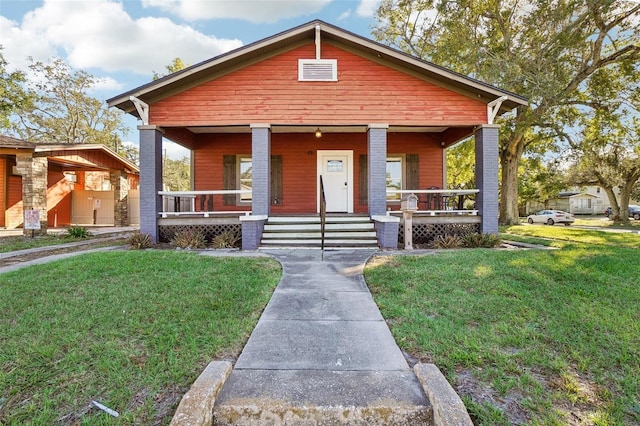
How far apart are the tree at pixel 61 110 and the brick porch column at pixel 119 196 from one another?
13.0 m

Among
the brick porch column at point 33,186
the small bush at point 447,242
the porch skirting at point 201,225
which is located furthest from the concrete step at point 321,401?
the brick porch column at point 33,186

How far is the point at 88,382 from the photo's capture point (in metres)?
2.27

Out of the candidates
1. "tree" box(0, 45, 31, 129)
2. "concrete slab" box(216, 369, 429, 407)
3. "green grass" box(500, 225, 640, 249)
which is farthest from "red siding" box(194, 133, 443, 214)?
"tree" box(0, 45, 31, 129)

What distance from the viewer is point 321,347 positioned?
9.07 ft

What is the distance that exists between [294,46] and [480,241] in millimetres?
6827

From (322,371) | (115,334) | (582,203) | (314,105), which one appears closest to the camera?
(322,371)

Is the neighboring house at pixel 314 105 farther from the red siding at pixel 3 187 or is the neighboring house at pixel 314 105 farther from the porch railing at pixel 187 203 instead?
the red siding at pixel 3 187

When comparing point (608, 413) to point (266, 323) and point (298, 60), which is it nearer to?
point (266, 323)

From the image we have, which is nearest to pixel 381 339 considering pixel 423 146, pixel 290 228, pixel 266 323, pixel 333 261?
pixel 266 323

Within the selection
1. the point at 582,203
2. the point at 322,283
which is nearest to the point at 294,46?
the point at 322,283

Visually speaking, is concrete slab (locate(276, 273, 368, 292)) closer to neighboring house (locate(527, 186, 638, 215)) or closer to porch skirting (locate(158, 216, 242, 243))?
porch skirting (locate(158, 216, 242, 243))

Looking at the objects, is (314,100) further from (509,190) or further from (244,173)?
(509,190)

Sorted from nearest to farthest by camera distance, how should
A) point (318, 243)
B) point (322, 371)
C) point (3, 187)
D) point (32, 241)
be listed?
point (322, 371) → point (318, 243) → point (32, 241) → point (3, 187)

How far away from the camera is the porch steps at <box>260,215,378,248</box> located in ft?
25.8
